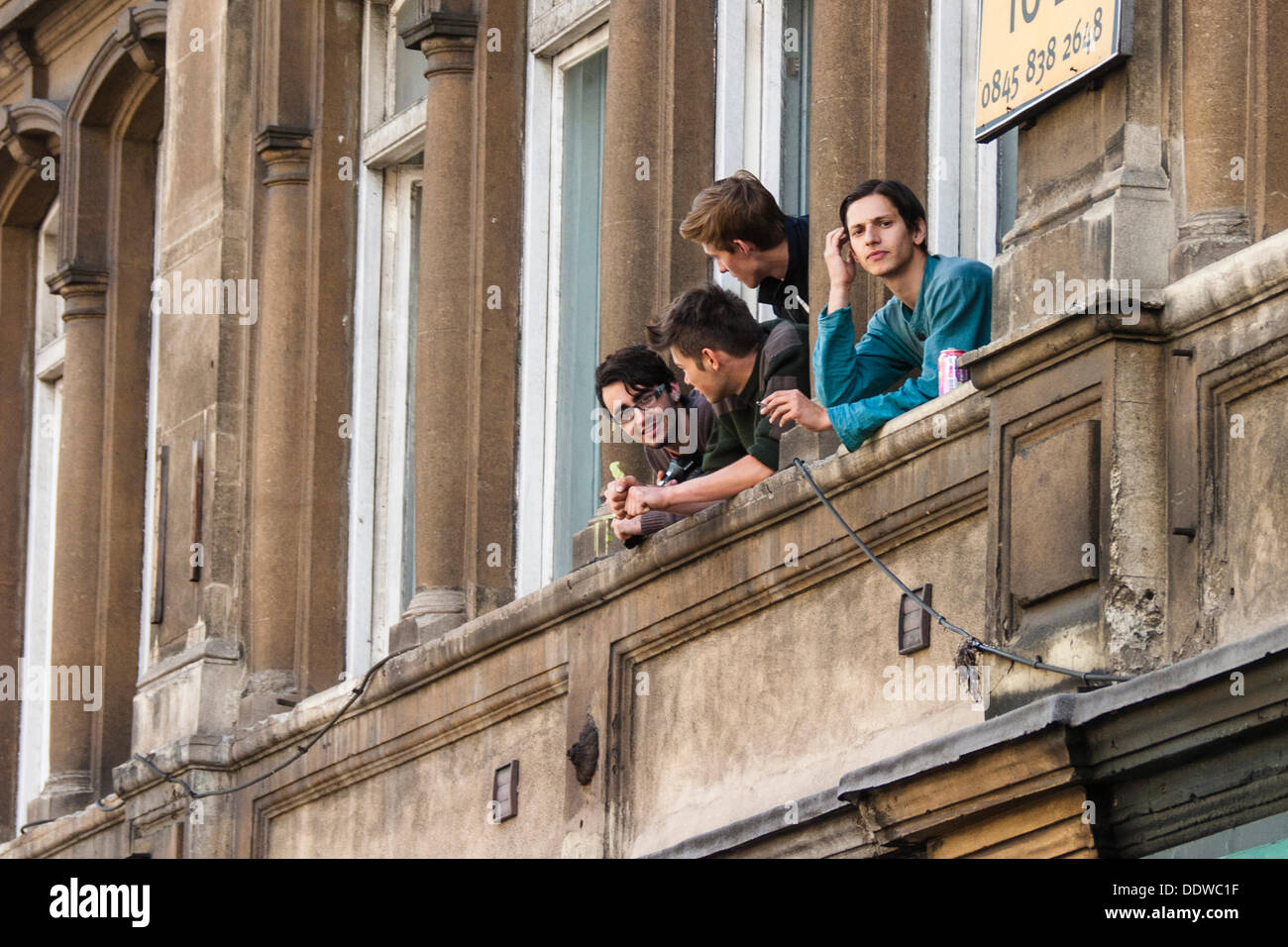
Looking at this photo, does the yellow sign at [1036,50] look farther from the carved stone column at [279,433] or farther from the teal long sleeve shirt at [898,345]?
the carved stone column at [279,433]

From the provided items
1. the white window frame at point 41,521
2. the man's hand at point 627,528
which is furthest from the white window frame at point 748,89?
the white window frame at point 41,521

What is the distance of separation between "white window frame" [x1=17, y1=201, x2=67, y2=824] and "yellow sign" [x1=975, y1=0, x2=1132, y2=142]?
1041 cm

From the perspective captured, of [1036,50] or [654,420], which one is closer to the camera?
[1036,50]

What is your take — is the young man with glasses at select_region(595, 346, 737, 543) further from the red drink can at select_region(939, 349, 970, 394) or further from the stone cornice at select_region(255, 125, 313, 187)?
the stone cornice at select_region(255, 125, 313, 187)

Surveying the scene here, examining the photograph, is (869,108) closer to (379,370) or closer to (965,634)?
(965,634)

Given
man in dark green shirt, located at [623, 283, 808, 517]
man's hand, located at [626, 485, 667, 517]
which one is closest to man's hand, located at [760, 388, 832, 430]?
man in dark green shirt, located at [623, 283, 808, 517]

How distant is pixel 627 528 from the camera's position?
11164 mm

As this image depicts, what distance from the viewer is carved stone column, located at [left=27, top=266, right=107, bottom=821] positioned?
17.9 m

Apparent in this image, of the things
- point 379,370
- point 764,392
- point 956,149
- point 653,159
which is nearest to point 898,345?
point 764,392

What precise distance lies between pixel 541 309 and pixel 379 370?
1734 millimetres

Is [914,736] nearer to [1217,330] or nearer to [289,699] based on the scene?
[1217,330]

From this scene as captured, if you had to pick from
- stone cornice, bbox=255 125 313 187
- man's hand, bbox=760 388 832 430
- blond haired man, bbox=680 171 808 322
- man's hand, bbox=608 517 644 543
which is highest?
stone cornice, bbox=255 125 313 187

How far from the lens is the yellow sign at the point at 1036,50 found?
28.8 ft
